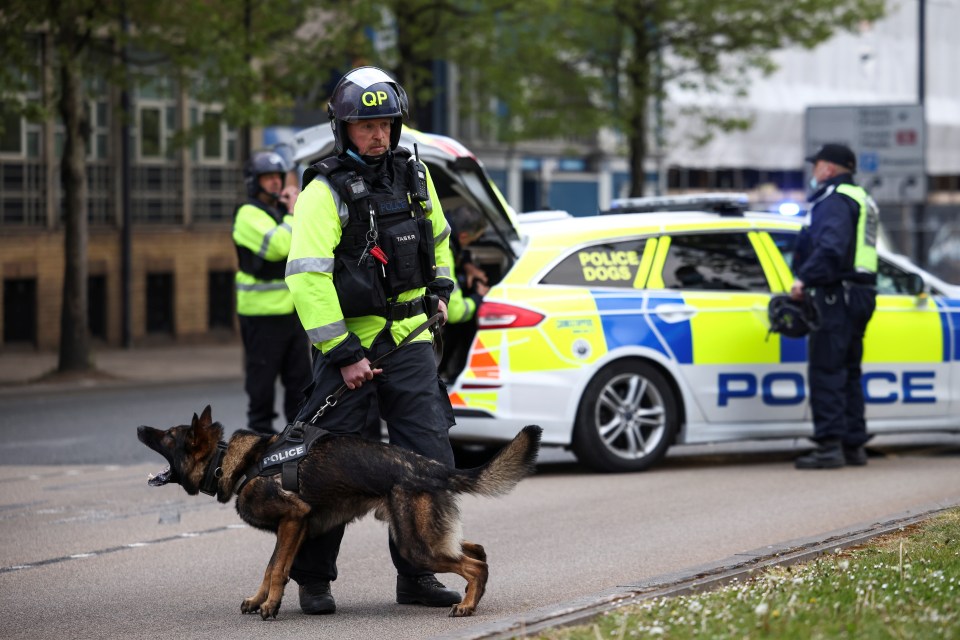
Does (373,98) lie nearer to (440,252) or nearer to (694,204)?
(440,252)

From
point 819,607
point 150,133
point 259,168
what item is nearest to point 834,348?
point 259,168

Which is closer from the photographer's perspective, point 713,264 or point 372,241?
point 372,241

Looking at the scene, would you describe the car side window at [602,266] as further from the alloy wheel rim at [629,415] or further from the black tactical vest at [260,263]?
the black tactical vest at [260,263]

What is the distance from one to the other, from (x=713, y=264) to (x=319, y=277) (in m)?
5.24

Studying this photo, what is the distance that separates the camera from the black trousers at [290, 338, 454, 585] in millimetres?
6535

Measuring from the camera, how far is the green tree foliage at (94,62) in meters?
18.5

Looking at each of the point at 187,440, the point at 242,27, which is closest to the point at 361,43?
the point at 242,27

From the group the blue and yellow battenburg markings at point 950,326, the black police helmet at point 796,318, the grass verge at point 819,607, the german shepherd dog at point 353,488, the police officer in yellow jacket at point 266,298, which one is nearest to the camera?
the grass verge at point 819,607

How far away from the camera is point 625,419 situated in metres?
10.8

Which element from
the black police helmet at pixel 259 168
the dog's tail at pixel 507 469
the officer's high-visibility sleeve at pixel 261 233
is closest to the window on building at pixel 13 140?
the black police helmet at pixel 259 168

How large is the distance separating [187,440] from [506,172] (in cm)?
3169

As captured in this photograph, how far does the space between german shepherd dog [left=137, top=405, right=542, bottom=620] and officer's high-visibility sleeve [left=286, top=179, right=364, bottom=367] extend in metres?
0.35

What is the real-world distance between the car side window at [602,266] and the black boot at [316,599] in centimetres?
432

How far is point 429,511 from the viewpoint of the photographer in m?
6.19
